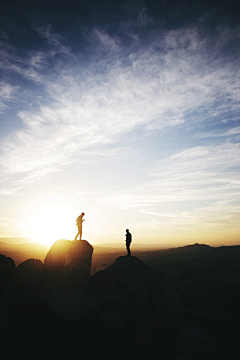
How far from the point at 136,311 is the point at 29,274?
24.1ft

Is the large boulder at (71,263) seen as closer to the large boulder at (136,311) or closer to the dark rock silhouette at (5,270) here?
the large boulder at (136,311)

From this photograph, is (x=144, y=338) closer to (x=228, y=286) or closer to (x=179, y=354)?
(x=179, y=354)

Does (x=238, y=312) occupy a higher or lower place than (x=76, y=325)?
lower

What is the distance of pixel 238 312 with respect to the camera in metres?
21.1

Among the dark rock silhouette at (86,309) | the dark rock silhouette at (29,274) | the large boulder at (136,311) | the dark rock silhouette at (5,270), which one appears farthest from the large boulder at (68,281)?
the dark rock silhouette at (5,270)

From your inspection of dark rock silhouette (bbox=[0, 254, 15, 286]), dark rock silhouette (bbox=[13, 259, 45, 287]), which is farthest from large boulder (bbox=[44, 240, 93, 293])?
dark rock silhouette (bbox=[0, 254, 15, 286])

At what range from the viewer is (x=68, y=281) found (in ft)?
38.1

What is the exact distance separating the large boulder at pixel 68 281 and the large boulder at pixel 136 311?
4.02ft

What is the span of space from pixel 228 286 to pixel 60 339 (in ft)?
87.4

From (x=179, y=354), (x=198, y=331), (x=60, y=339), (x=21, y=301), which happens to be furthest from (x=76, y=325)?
(x=198, y=331)

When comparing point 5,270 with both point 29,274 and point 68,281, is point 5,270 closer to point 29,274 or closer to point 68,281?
point 29,274

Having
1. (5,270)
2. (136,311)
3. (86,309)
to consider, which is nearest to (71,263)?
(86,309)

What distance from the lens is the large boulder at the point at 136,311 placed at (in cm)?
1020

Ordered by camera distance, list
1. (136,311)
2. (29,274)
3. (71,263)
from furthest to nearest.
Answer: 1. (71,263)
2. (29,274)
3. (136,311)
